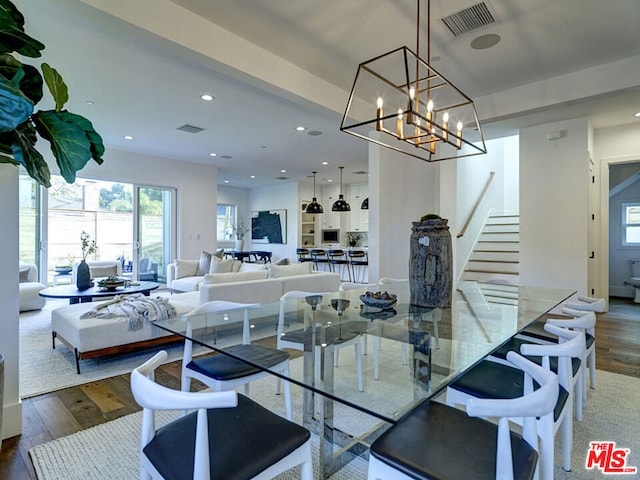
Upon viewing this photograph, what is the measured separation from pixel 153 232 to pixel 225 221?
4195mm

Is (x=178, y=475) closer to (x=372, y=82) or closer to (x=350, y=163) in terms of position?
(x=372, y=82)

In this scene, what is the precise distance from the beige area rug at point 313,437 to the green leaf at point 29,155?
144cm

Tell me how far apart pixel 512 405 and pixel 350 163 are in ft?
24.6

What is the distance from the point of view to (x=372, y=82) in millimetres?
3914

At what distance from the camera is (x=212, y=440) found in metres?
1.12

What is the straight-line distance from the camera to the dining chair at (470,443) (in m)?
0.92

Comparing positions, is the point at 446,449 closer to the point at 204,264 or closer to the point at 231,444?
the point at 231,444

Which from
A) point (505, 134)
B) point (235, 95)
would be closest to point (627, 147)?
point (505, 134)

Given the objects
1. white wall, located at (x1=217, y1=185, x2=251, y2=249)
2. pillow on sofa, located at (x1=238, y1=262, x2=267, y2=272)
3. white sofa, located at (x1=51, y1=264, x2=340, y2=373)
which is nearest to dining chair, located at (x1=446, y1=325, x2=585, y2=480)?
white sofa, located at (x1=51, y1=264, x2=340, y2=373)

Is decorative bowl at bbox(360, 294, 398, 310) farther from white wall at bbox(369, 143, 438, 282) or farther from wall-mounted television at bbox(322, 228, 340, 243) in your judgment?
wall-mounted television at bbox(322, 228, 340, 243)
